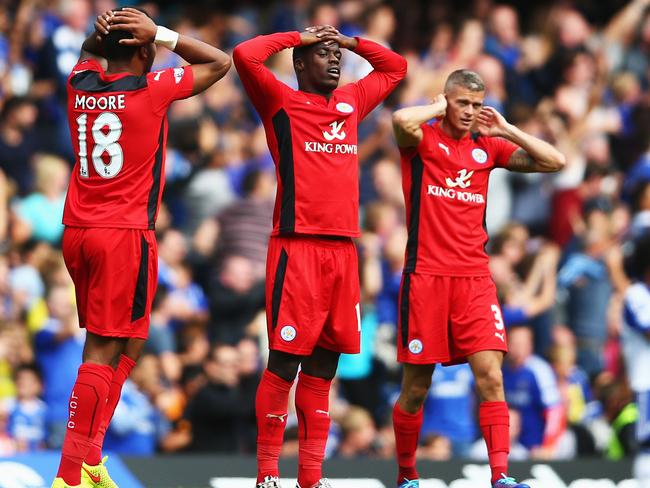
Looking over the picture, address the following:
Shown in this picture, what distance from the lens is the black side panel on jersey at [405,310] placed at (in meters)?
9.44

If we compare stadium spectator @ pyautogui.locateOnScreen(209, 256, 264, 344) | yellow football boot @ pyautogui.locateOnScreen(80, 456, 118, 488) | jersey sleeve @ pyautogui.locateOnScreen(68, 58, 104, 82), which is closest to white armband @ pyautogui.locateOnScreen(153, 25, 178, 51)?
jersey sleeve @ pyautogui.locateOnScreen(68, 58, 104, 82)

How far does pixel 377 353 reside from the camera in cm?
1346

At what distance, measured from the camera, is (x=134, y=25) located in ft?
27.5

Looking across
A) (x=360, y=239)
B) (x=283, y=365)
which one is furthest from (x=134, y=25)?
(x=360, y=239)

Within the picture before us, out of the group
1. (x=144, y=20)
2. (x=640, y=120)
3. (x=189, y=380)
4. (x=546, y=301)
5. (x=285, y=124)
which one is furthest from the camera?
(x=640, y=120)

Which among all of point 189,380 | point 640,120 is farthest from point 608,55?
point 189,380

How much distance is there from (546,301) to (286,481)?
4.82 meters

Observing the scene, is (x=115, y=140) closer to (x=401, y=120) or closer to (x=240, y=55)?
(x=240, y=55)

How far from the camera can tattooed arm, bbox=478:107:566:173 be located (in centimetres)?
963

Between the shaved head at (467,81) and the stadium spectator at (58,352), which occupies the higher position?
the shaved head at (467,81)

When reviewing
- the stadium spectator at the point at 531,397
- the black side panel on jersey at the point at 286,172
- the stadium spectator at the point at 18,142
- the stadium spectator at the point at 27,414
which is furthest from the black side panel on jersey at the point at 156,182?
the stadium spectator at the point at 531,397

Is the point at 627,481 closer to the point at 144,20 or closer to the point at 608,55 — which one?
the point at 144,20

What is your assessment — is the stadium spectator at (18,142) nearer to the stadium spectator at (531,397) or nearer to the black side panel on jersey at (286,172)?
the stadium spectator at (531,397)

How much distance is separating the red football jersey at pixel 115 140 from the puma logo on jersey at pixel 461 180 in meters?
1.88
